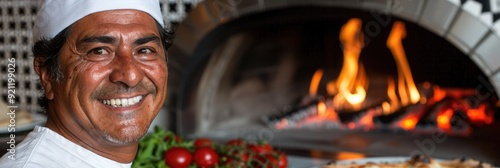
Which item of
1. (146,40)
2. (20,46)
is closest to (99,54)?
(146,40)

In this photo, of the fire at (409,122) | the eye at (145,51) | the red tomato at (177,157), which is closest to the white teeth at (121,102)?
the eye at (145,51)

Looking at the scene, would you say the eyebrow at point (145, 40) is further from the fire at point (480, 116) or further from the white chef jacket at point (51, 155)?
the fire at point (480, 116)

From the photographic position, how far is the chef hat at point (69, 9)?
1468 mm

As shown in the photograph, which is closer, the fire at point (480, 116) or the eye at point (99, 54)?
the eye at point (99, 54)

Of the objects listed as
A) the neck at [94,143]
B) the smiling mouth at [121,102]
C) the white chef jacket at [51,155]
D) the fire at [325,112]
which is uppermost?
the fire at [325,112]

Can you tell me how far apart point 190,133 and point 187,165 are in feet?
3.97

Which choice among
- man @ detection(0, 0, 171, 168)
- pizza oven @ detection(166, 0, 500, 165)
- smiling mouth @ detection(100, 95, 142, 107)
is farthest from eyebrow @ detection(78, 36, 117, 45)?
pizza oven @ detection(166, 0, 500, 165)

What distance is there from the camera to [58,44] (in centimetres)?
151

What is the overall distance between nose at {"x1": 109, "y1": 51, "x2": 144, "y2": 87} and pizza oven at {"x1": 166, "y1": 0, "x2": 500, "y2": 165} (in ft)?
5.14

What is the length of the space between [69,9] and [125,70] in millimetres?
184

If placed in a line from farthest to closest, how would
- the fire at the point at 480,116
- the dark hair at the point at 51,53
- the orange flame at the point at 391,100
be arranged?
the orange flame at the point at 391,100 < the fire at the point at 480,116 < the dark hair at the point at 51,53

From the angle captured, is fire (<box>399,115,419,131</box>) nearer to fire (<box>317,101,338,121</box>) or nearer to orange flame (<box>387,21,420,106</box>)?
orange flame (<box>387,21,420,106</box>)

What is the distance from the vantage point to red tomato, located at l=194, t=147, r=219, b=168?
2.32 m

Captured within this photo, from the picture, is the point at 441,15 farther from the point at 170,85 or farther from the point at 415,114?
the point at 170,85
